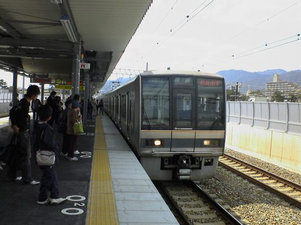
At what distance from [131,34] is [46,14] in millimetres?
3292

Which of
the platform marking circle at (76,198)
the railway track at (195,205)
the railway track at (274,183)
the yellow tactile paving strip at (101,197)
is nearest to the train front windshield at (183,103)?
the yellow tactile paving strip at (101,197)

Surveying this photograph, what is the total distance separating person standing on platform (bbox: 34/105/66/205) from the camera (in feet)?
13.9

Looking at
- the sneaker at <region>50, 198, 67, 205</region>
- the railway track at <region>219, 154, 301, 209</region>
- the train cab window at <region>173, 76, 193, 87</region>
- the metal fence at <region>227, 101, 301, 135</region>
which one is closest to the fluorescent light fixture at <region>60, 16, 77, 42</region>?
the train cab window at <region>173, 76, 193, 87</region>

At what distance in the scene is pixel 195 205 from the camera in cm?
689

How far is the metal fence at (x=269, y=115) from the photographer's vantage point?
535 inches

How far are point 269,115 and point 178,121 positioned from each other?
9523 millimetres

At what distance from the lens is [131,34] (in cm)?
1173

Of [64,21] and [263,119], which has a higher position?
[64,21]

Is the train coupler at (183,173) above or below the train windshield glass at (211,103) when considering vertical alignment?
below

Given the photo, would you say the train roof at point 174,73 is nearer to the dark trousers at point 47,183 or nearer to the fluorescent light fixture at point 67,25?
the fluorescent light fixture at point 67,25

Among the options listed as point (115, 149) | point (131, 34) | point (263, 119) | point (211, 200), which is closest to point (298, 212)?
point (211, 200)

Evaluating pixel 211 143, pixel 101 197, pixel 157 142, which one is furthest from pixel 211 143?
pixel 101 197

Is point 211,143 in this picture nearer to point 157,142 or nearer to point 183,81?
point 157,142

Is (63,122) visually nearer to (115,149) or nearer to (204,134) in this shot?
(115,149)
